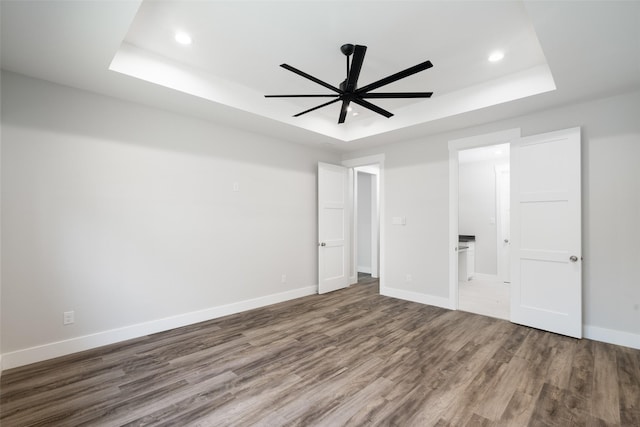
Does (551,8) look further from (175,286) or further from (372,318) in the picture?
(175,286)

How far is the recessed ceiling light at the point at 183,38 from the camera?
2.58 metres

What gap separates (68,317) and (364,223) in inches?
234

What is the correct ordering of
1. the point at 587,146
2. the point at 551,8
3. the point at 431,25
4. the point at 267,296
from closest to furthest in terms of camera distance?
the point at 551,8, the point at 431,25, the point at 587,146, the point at 267,296

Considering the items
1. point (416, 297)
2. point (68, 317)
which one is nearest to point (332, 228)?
point (416, 297)

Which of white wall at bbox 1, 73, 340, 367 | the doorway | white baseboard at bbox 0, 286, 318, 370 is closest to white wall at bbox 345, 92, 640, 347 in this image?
the doorway

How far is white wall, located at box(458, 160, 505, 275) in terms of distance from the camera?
21.2 feet

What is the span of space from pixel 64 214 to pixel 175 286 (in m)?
1.38

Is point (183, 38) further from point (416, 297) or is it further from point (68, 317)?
point (416, 297)

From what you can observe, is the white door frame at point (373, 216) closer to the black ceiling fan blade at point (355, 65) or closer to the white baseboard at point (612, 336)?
the black ceiling fan blade at point (355, 65)

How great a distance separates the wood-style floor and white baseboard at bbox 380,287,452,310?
2.58ft

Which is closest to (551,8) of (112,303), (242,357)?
(242,357)

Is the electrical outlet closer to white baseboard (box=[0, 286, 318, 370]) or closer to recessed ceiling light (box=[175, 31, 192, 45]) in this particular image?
white baseboard (box=[0, 286, 318, 370])

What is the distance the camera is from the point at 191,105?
3.41m

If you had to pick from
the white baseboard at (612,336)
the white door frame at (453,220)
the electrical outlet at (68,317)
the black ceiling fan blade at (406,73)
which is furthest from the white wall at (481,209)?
the electrical outlet at (68,317)
